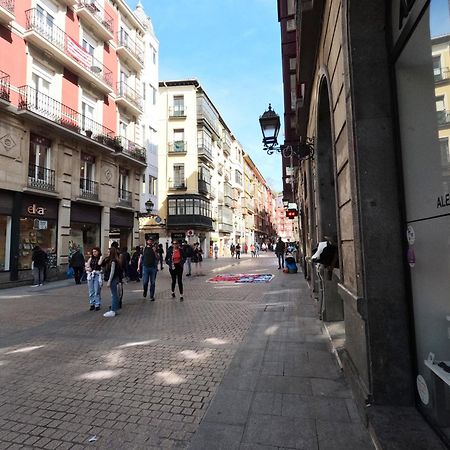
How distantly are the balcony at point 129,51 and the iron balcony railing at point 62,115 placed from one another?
19.2 ft

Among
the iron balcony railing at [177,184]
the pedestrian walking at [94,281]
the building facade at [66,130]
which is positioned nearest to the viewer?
the pedestrian walking at [94,281]

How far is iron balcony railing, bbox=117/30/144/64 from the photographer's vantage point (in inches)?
940

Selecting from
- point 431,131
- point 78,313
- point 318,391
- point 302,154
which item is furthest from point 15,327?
point 431,131

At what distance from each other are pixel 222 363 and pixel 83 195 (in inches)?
670

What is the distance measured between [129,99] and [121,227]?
8.83 meters

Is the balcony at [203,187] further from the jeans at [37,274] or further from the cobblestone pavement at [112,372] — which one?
the cobblestone pavement at [112,372]

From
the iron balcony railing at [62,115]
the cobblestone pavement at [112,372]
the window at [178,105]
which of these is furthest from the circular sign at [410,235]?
the window at [178,105]

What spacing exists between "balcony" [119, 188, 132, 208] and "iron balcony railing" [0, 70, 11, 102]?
9325mm

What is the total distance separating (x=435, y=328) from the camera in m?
2.74

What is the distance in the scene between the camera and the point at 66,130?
17.6m

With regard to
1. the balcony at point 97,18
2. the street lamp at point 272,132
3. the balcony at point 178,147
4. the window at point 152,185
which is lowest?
the street lamp at point 272,132

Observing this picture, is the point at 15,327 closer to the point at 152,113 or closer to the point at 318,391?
the point at 318,391

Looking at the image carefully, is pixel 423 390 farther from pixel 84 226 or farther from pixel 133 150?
pixel 133 150

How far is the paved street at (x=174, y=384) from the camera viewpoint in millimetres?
2994
